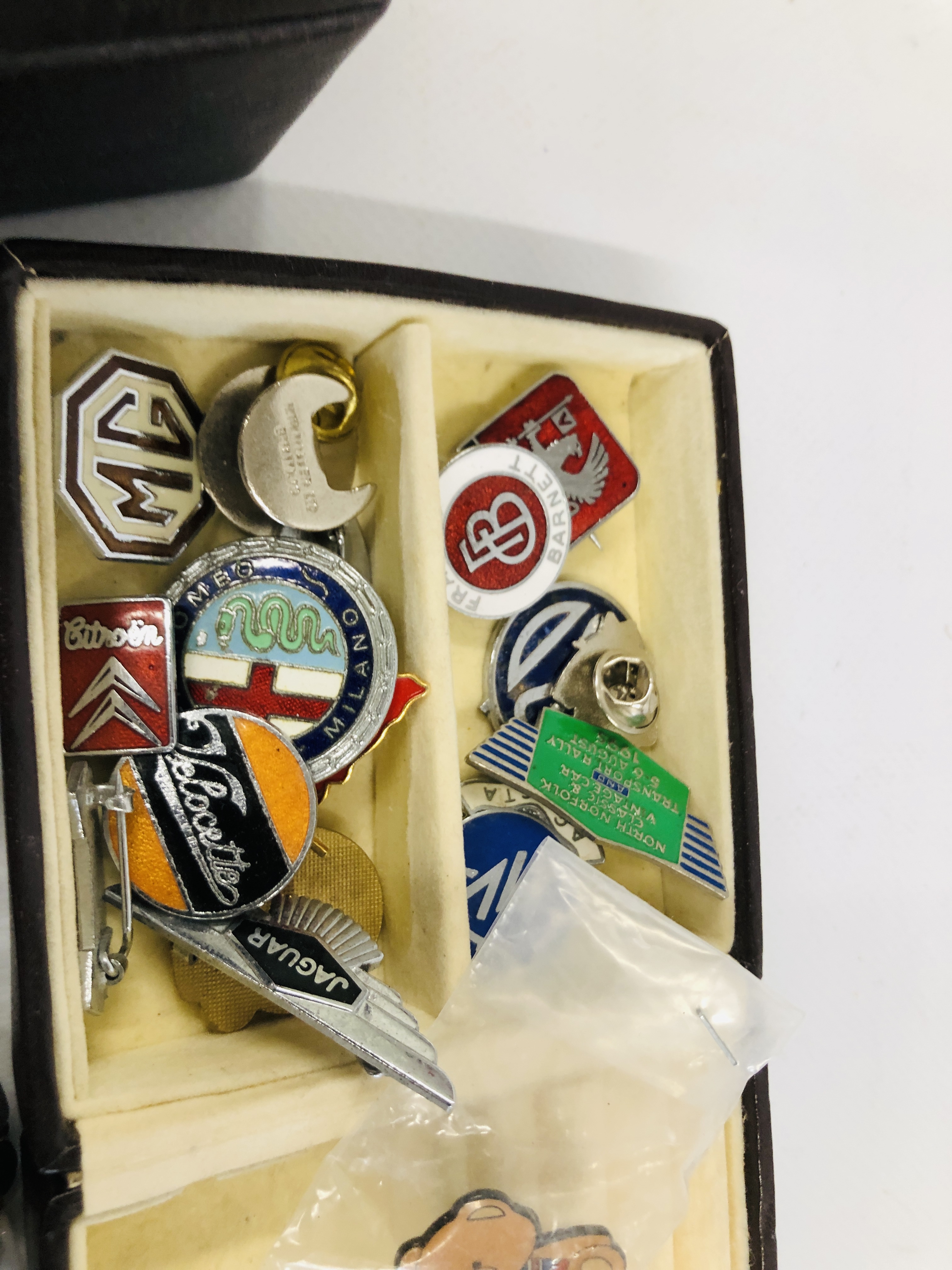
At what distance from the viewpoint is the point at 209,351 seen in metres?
0.74

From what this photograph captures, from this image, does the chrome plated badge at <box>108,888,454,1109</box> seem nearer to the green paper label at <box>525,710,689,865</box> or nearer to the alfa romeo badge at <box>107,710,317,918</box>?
the alfa romeo badge at <box>107,710,317,918</box>

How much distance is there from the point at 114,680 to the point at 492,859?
14.1 inches

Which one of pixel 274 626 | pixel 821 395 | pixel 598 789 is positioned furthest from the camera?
pixel 821 395

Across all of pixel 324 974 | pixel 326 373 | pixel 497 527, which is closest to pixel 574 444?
pixel 497 527

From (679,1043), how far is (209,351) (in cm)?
69

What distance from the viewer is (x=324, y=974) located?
62cm

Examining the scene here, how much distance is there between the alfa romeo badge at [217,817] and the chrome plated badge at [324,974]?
19 millimetres

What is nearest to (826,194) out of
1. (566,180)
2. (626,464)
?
(566,180)

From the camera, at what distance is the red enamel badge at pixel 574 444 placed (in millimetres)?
848

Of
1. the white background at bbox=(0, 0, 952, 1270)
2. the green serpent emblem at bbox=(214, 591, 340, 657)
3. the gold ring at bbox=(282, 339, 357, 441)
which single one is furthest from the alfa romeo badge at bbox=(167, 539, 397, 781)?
the white background at bbox=(0, 0, 952, 1270)

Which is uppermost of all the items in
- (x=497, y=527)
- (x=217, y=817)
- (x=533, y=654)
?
(x=497, y=527)

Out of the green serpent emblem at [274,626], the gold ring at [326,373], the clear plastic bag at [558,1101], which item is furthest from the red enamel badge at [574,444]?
the clear plastic bag at [558,1101]

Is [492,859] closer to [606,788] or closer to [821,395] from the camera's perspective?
[606,788]

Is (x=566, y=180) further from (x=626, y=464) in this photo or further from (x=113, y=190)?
(x=113, y=190)
